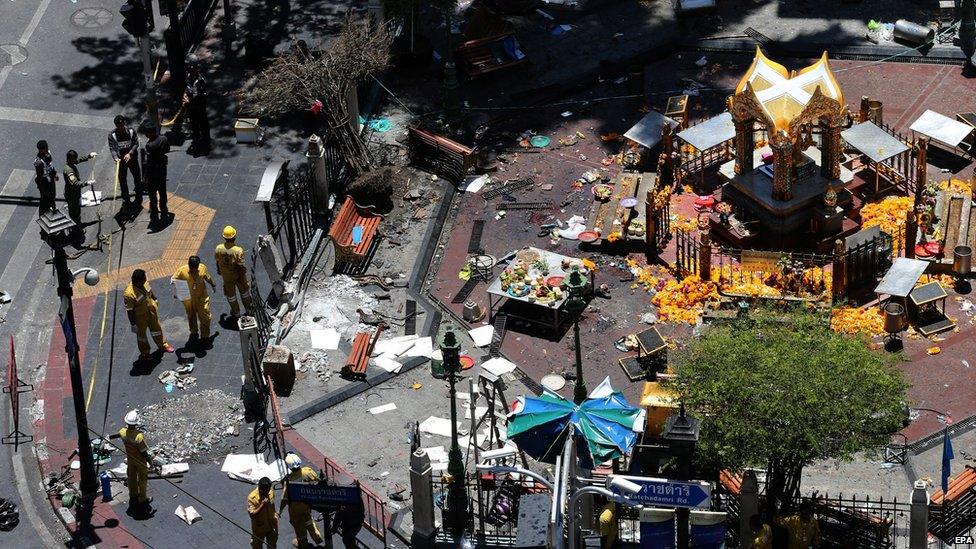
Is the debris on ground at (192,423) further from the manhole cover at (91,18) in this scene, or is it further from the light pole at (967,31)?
the light pole at (967,31)

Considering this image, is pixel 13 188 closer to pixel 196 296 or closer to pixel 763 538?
pixel 196 296

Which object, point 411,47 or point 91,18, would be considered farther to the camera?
point 91,18

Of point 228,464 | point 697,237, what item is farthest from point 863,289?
point 228,464

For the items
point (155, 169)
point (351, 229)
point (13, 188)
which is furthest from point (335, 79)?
point (13, 188)

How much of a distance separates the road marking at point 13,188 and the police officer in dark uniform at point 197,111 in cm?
385

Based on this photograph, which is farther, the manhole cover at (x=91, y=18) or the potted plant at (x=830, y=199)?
the manhole cover at (x=91, y=18)

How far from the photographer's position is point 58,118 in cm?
4291

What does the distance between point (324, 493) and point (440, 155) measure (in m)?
13.3

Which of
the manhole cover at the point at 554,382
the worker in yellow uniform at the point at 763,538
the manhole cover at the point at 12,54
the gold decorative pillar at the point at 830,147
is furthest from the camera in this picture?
the manhole cover at the point at 12,54

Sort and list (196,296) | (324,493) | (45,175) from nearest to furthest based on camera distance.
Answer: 1. (324,493)
2. (196,296)
3. (45,175)

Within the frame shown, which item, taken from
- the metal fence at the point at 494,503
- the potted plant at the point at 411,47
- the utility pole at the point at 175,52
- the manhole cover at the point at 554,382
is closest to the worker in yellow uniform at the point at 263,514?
the metal fence at the point at 494,503

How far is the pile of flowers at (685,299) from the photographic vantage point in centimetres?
3722

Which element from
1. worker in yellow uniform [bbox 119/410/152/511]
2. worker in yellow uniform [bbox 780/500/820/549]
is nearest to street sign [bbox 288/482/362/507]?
worker in yellow uniform [bbox 119/410/152/511]

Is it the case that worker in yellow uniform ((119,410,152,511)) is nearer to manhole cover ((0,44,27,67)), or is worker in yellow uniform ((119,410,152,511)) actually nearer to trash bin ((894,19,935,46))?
manhole cover ((0,44,27,67))
